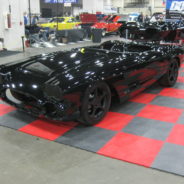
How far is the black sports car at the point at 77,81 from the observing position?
256cm

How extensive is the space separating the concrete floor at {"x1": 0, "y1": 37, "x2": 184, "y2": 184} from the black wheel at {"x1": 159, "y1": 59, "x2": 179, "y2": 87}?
2571 millimetres

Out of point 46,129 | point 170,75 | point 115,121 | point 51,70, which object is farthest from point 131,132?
point 170,75

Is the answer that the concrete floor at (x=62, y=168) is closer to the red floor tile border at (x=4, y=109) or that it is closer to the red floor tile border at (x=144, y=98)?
the red floor tile border at (x=4, y=109)

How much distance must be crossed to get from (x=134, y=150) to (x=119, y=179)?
1.67 feet

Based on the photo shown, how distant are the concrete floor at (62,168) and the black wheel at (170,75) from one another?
2571 mm

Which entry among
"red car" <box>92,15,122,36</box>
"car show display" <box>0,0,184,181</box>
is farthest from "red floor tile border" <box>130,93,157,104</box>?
"red car" <box>92,15,122,36</box>

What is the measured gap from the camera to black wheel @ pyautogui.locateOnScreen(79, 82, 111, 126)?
2.70 meters

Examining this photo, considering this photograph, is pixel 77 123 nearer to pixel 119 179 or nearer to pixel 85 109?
pixel 85 109

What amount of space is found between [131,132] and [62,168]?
1.03 metres

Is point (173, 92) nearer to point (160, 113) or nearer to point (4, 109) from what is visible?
point (160, 113)

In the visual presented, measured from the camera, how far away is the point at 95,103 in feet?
9.46

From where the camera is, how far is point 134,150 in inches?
97.3

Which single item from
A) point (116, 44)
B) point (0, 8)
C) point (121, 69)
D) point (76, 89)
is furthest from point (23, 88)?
point (0, 8)

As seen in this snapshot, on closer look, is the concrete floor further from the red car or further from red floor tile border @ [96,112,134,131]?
the red car
